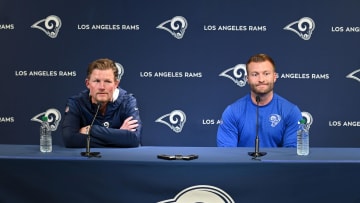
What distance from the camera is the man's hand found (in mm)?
3908

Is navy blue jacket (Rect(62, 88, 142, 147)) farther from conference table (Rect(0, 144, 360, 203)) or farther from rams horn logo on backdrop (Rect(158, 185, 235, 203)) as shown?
rams horn logo on backdrop (Rect(158, 185, 235, 203))

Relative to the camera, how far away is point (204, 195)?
10.1 ft

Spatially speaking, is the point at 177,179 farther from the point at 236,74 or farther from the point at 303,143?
the point at 236,74

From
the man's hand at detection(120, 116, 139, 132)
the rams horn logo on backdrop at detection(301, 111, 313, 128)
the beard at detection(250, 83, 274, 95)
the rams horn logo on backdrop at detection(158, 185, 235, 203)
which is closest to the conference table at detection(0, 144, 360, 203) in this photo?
the rams horn logo on backdrop at detection(158, 185, 235, 203)

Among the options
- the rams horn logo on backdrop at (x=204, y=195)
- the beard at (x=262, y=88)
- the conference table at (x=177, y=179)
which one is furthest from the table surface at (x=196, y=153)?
the beard at (x=262, y=88)

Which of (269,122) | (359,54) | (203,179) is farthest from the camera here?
(359,54)

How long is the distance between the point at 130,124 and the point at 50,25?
80.5 inches

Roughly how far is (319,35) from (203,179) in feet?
9.48

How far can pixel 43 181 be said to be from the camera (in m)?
3.12

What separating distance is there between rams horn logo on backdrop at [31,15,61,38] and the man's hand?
1921 millimetres

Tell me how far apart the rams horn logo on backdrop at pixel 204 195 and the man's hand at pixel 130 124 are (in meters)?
0.96

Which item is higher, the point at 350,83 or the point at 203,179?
the point at 350,83

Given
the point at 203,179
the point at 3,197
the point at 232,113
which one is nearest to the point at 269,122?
the point at 232,113

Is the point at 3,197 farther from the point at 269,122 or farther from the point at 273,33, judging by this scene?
the point at 273,33
